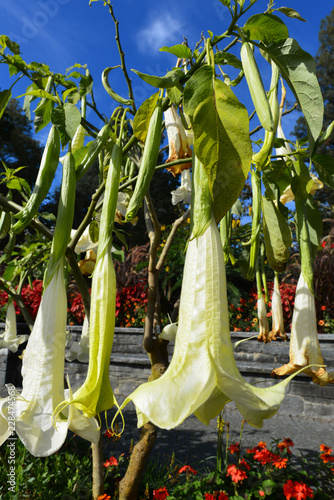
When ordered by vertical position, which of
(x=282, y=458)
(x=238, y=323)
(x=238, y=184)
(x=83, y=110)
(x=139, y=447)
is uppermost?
(x=83, y=110)

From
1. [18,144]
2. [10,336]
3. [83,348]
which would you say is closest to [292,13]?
[83,348]

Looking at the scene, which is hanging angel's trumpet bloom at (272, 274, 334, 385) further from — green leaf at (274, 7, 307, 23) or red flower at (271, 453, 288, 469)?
red flower at (271, 453, 288, 469)

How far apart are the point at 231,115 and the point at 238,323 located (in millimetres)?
3362

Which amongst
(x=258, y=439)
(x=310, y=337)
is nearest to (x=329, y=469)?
(x=258, y=439)

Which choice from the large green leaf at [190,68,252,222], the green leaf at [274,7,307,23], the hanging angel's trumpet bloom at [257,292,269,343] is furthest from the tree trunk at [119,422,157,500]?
the green leaf at [274,7,307,23]

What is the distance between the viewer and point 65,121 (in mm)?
516

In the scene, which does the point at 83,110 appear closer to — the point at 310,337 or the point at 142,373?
the point at 310,337

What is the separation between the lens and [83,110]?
0.82 metres

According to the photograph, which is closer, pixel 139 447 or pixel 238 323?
pixel 139 447

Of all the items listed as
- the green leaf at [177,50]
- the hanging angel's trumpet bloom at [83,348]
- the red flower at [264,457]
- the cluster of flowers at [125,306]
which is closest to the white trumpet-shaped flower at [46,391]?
the green leaf at [177,50]

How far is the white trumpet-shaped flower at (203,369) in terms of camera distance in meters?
0.29

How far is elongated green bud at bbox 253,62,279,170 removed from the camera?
41 cm

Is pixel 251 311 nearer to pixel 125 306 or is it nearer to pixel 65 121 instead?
pixel 125 306

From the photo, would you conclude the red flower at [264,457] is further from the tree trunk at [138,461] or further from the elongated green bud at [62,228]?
the elongated green bud at [62,228]
